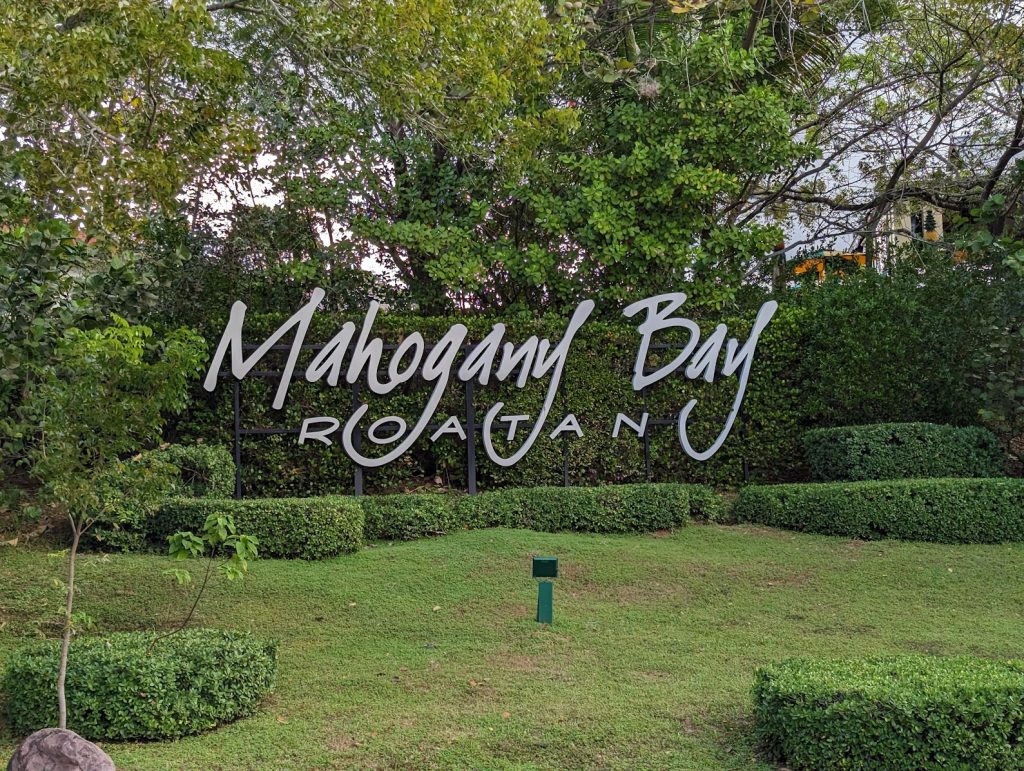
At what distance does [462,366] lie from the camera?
1247cm

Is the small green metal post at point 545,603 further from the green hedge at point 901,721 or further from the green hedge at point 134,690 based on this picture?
the green hedge at point 901,721

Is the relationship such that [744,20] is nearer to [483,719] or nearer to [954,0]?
[954,0]

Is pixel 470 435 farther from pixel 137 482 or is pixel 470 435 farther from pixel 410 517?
pixel 137 482

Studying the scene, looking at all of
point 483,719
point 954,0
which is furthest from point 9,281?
point 954,0

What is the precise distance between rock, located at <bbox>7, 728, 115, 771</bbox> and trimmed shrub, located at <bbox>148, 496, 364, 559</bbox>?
515 centimetres

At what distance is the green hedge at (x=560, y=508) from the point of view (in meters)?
11.3

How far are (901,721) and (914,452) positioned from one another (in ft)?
26.1

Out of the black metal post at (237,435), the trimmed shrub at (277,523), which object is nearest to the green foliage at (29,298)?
the trimmed shrub at (277,523)

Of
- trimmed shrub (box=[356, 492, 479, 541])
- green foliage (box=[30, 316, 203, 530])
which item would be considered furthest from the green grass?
green foliage (box=[30, 316, 203, 530])

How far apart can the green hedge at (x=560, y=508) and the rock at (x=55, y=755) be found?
6.35 metres

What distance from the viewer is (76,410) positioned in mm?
5684

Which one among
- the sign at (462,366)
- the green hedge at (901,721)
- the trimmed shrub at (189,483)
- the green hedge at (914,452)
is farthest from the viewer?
the green hedge at (914,452)

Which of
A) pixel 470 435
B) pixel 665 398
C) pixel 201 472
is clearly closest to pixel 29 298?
pixel 201 472

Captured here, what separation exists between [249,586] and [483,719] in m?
3.52
